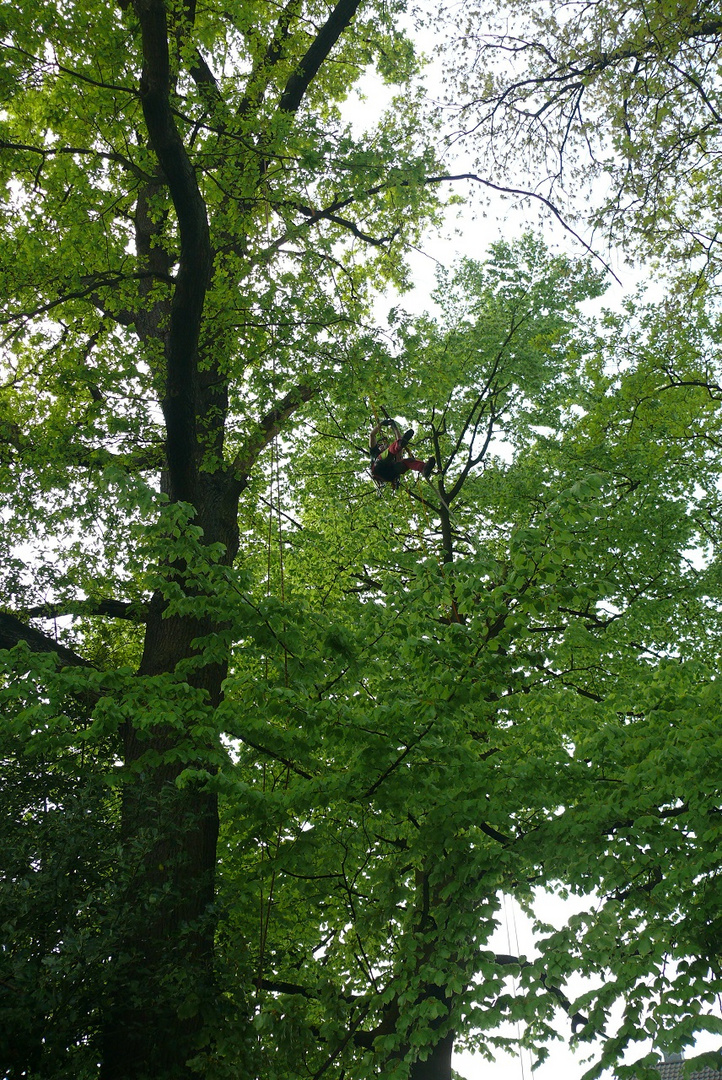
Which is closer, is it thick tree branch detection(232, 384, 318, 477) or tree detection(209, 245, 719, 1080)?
tree detection(209, 245, 719, 1080)

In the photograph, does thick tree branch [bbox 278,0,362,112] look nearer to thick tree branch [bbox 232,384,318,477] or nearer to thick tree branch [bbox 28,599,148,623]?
thick tree branch [bbox 232,384,318,477]

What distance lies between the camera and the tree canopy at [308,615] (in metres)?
4.66

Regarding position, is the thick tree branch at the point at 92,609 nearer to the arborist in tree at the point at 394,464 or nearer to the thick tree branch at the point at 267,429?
the thick tree branch at the point at 267,429

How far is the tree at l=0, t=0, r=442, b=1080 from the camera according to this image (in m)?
5.87

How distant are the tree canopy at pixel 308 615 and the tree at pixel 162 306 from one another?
1.8 inches

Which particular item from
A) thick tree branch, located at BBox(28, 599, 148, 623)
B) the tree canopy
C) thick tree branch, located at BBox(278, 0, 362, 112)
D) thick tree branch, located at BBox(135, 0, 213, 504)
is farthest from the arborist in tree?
thick tree branch, located at BBox(278, 0, 362, 112)

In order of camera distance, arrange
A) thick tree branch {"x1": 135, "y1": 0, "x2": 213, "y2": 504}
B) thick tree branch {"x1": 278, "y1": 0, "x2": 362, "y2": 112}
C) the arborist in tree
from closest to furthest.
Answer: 1. thick tree branch {"x1": 135, "y1": 0, "x2": 213, "y2": 504}
2. thick tree branch {"x1": 278, "y1": 0, "x2": 362, "y2": 112}
3. the arborist in tree

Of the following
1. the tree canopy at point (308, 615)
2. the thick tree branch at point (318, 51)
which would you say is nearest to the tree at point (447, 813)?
the tree canopy at point (308, 615)

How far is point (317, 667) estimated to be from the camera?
496 centimetres

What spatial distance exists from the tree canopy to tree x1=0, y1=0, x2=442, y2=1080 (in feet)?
0.15

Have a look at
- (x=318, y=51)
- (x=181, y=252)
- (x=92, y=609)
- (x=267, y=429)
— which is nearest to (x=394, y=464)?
(x=267, y=429)

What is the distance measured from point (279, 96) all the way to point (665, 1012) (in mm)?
9042

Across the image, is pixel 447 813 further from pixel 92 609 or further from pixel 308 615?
pixel 92 609

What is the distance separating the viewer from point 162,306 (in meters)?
9.30
